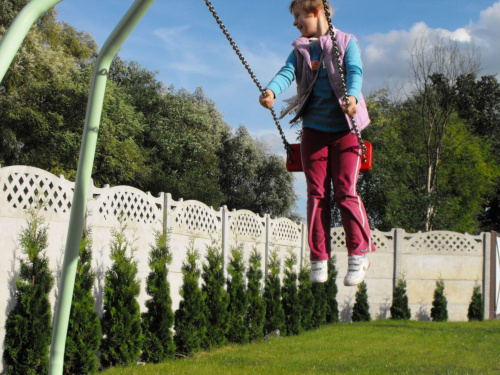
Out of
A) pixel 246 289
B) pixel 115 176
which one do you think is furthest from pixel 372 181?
pixel 115 176

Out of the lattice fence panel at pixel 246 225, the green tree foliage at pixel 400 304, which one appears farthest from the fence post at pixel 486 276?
the lattice fence panel at pixel 246 225

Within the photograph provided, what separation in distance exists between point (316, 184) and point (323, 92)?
0.37 meters

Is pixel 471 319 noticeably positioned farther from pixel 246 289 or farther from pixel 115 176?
pixel 115 176

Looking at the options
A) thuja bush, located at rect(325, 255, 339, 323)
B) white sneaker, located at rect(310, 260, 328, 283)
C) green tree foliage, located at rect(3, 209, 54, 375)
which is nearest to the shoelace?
white sneaker, located at rect(310, 260, 328, 283)

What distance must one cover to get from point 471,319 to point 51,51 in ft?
52.3

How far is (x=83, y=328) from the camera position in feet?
24.6

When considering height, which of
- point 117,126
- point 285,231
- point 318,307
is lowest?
point 318,307

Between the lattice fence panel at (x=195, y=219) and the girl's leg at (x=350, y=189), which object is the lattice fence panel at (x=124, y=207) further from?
the girl's leg at (x=350, y=189)

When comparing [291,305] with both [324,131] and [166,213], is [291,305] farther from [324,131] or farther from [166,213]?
[324,131]

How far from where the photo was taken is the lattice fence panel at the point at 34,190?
7.30 meters

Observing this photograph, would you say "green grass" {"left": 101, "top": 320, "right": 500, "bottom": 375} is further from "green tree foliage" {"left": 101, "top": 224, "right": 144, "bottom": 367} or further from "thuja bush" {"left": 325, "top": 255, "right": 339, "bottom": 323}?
"thuja bush" {"left": 325, "top": 255, "right": 339, "bottom": 323}

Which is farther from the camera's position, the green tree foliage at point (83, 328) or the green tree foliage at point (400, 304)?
the green tree foliage at point (400, 304)

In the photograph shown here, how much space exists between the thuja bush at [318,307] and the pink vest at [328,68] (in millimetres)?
10913

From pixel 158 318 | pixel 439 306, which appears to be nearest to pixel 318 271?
pixel 158 318
